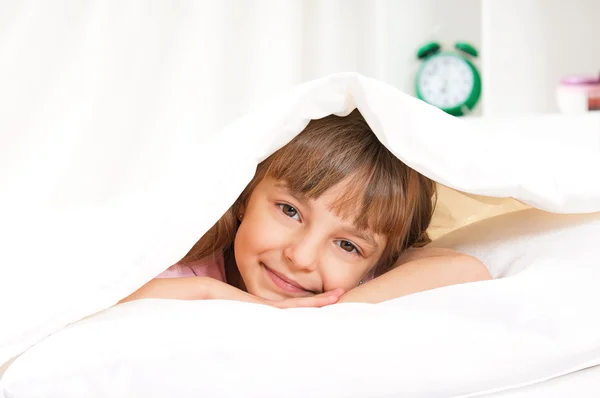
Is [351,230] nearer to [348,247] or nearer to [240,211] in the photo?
[348,247]

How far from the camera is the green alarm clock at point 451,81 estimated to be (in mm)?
2582

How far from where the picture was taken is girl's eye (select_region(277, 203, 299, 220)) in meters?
0.97

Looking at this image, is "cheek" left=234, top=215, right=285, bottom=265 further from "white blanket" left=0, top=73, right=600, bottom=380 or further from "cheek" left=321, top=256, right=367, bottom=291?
"white blanket" left=0, top=73, right=600, bottom=380

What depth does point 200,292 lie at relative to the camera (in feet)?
2.67

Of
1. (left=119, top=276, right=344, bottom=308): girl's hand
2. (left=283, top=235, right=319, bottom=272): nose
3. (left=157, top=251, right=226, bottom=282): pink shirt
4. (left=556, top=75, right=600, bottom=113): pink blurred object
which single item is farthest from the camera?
(left=556, top=75, right=600, bottom=113): pink blurred object

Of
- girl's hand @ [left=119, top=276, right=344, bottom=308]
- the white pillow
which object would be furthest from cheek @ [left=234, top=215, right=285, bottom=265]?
the white pillow

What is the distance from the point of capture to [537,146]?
937 millimetres

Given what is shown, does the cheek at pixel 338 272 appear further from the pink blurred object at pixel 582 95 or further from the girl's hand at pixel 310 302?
the pink blurred object at pixel 582 95

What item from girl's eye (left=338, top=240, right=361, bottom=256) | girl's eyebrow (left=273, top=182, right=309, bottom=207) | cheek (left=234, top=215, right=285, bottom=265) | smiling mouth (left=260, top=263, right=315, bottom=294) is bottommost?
smiling mouth (left=260, top=263, right=315, bottom=294)

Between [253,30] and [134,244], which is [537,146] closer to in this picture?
[134,244]

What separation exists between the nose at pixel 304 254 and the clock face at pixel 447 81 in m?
1.79

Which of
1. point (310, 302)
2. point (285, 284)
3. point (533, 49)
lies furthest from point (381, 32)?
point (310, 302)

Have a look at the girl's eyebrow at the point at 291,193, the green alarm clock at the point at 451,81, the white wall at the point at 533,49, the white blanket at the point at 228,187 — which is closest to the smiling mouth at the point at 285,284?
the girl's eyebrow at the point at 291,193

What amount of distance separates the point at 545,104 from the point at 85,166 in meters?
1.52
